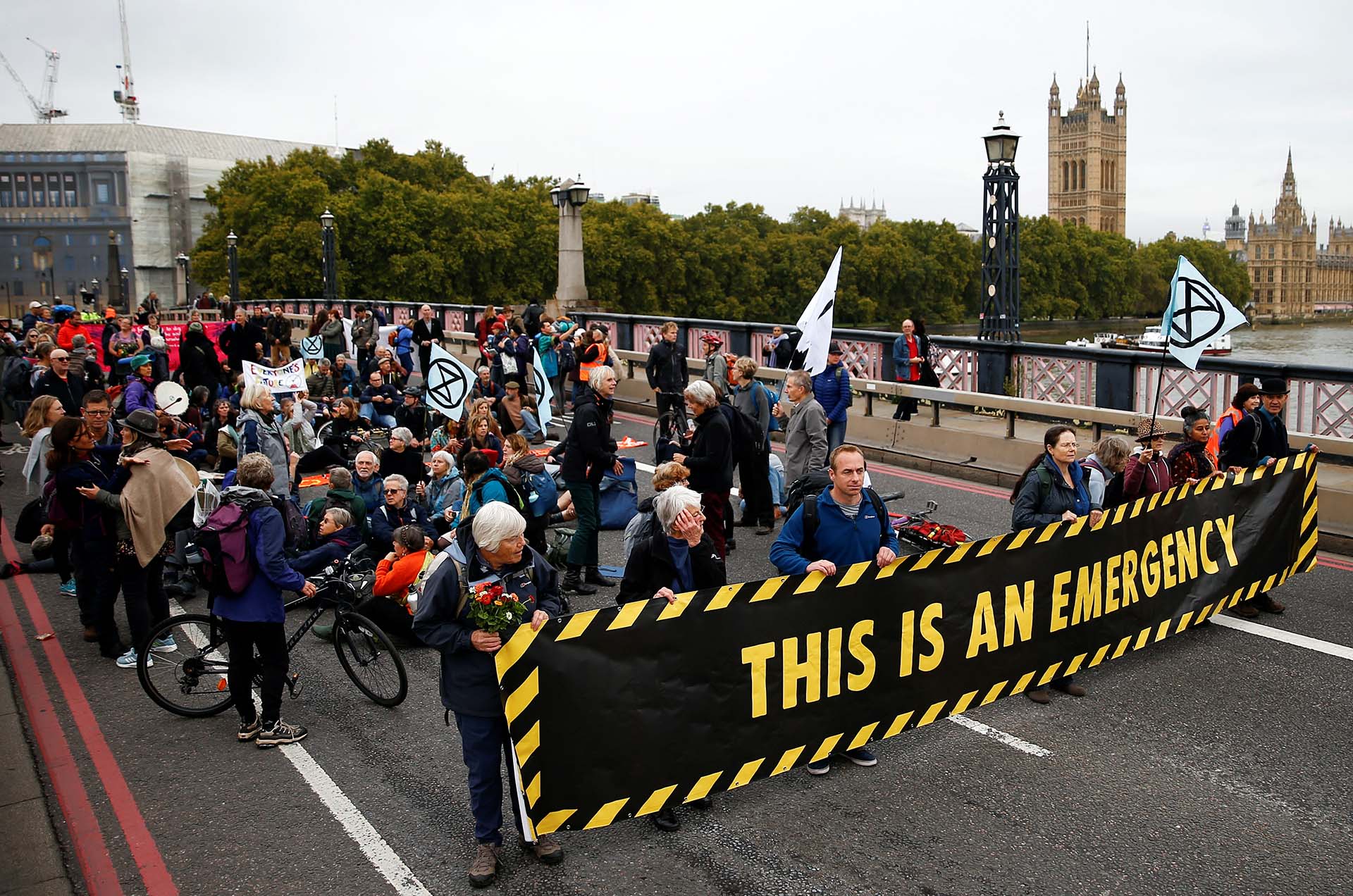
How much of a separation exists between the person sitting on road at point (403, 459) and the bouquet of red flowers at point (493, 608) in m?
7.22

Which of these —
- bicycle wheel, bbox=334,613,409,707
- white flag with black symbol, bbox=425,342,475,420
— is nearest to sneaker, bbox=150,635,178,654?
bicycle wheel, bbox=334,613,409,707

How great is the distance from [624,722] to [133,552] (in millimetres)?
4786

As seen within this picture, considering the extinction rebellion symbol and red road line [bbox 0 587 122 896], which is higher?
the extinction rebellion symbol

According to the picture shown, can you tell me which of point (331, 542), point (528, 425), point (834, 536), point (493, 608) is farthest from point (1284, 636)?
point (528, 425)

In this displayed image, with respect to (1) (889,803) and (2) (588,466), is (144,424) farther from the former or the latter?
(1) (889,803)

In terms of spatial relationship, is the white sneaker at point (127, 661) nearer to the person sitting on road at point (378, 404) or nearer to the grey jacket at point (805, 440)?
the grey jacket at point (805, 440)

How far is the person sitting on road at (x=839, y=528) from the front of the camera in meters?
6.75

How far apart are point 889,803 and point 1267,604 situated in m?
4.87

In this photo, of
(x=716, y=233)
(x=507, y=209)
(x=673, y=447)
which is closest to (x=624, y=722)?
(x=673, y=447)

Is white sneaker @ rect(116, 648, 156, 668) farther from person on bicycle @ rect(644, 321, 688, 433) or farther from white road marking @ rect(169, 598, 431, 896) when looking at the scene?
person on bicycle @ rect(644, 321, 688, 433)

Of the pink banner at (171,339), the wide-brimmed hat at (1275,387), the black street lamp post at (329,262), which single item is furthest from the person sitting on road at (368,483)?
the black street lamp post at (329,262)

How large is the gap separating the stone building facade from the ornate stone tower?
39.2 m

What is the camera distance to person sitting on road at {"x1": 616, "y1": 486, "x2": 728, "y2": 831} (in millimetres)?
6348

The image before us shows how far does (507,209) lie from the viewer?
80.9 meters
